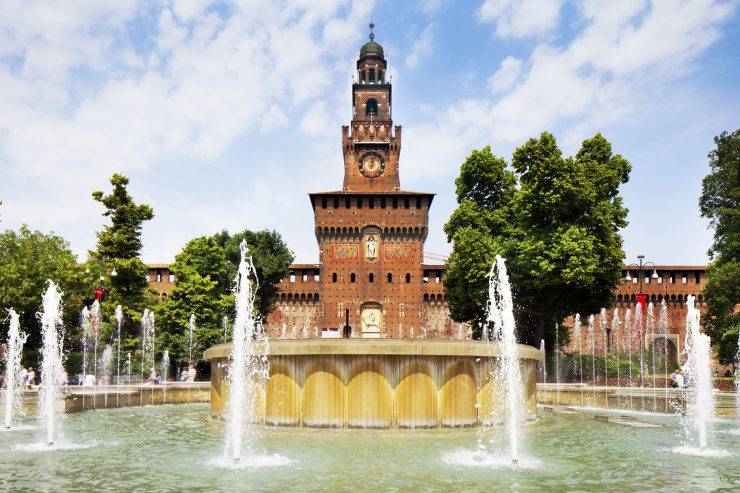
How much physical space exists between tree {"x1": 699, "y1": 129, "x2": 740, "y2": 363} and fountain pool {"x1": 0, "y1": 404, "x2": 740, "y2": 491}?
62.9 ft

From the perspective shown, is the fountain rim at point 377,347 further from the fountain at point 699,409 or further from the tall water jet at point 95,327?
the tall water jet at point 95,327

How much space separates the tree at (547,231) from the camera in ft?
93.4

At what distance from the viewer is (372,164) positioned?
56.9 m

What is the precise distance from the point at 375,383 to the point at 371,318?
134ft

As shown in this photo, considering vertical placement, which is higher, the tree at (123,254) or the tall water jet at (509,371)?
the tree at (123,254)

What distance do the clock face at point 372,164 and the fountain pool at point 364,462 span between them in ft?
147

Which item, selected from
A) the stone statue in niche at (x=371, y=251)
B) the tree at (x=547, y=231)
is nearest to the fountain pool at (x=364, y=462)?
the tree at (x=547, y=231)

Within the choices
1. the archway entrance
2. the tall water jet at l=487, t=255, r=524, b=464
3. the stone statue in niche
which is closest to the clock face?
the stone statue in niche

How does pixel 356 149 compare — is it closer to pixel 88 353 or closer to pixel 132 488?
pixel 88 353

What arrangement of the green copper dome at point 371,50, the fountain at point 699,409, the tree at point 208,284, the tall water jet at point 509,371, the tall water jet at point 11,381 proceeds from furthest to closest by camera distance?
the green copper dome at point 371,50 < the tree at point 208,284 < the tall water jet at point 11,381 < the fountain at point 699,409 < the tall water jet at point 509,371

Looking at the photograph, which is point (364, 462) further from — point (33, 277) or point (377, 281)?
point (377, 281)

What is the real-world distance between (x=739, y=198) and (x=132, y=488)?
32816 millimetres

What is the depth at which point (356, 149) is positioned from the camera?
56969 millimetres

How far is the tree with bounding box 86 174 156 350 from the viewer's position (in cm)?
3553
